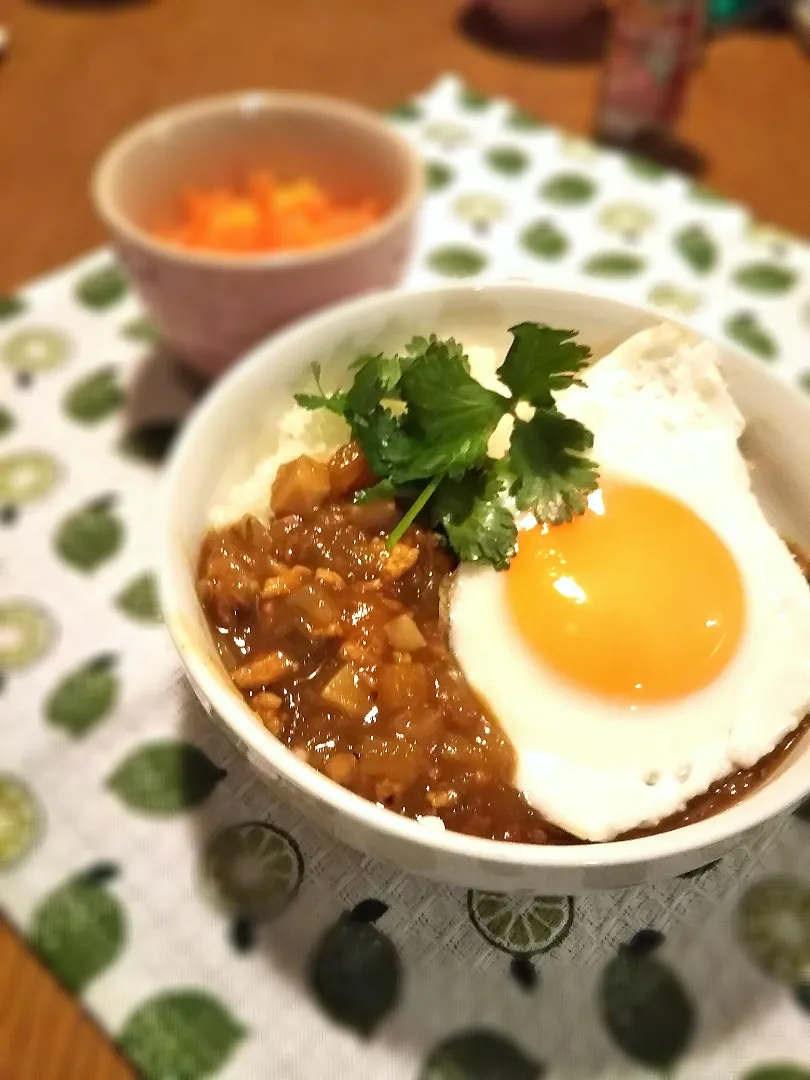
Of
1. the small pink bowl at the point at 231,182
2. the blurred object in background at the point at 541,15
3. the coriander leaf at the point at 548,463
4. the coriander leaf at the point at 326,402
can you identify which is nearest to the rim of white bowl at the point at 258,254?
the small pink bowl at the point at 231,182

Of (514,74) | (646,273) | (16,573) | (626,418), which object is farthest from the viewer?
(514,74)

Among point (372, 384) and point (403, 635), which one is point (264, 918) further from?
point (372, 384)

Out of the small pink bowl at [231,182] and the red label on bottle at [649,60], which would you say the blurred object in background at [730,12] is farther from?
the small pink bowl at [231,182]

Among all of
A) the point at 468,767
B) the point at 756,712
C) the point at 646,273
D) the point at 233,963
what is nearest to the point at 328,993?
the point at 233,963

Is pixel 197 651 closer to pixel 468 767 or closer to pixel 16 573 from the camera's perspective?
pixel 468 767

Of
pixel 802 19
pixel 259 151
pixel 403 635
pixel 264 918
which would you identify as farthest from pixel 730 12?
pixel 264 918

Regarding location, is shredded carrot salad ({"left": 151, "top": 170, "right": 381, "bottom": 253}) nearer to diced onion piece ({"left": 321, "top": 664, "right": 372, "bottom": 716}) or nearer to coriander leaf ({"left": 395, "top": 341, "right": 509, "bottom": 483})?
coriander leaf ({"left": 395, "top": 341, "right": 509, "bottom": 483})

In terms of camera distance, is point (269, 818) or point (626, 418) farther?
point (626, 418)
